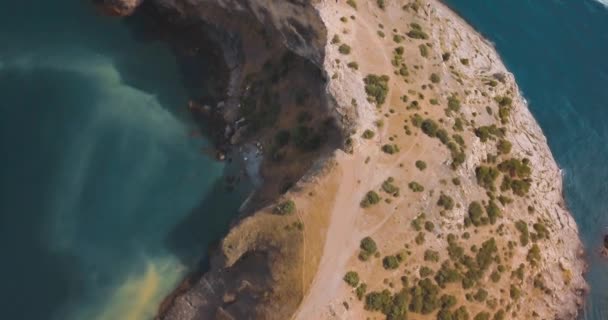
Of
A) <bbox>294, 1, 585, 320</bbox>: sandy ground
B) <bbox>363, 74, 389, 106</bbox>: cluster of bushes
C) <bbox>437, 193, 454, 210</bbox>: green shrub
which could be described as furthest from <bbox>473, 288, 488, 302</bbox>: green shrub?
<bbox>363, 74, 389, 106</bbox>: cluster of bushes

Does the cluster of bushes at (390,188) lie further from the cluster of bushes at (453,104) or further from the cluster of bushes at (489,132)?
the cluster of bushes at (489,132)

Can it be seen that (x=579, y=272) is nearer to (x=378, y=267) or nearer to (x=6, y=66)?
(x=378, y=267)

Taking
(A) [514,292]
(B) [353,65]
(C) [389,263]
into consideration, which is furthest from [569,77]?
(C) [389,263]

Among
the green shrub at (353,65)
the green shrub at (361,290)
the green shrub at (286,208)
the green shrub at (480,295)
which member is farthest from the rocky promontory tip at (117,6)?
the green shrub at (480,295)

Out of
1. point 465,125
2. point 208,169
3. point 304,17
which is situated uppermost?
point 304,17

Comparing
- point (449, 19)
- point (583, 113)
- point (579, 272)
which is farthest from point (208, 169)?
point (583, 113)

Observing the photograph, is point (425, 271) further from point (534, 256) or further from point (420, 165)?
point (534, 256)
